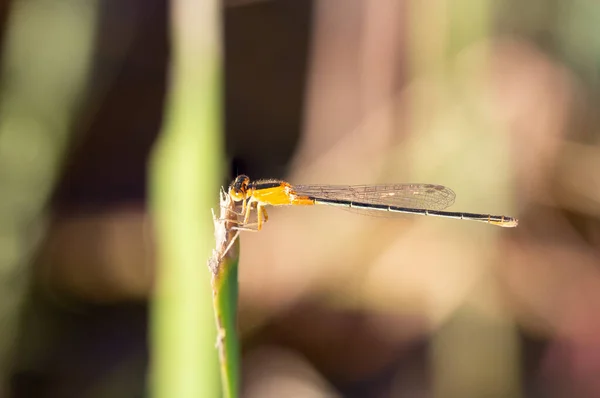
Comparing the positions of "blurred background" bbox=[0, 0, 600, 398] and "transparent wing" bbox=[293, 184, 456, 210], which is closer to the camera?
"blurred background" bbox=[0, 0, 600, 398]

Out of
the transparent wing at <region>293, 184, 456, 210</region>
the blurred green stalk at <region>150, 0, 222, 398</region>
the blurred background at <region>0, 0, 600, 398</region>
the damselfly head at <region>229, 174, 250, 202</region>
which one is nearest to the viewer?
the blurred green stalk at <region>150, 0, 222, 398</region>

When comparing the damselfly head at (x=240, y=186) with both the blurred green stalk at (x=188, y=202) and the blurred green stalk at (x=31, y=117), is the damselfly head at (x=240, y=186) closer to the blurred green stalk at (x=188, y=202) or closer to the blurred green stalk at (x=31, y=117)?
the blurred green stalk at (x=188, y=202)

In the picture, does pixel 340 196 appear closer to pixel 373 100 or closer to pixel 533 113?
pixel 373 100

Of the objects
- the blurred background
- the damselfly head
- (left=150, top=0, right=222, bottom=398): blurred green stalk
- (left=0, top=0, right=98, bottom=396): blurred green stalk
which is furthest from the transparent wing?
(left=0, top=0, right=98, bottom=396): blurred green stalk

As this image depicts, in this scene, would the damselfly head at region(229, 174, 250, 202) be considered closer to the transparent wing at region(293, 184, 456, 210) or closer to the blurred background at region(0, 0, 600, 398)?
the blurred background at region(0, 0, 600, 398)

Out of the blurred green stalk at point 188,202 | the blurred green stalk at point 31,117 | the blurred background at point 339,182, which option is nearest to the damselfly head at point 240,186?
the blurred background at point 339,182

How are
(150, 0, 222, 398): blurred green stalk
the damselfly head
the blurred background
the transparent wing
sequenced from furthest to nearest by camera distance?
the transparent wing → the blurred background → the damselfly head → (150, 0, 222, 398): blurred green stalk

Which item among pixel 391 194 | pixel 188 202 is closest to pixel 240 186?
pixel 188 202

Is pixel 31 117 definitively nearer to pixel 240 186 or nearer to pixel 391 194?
pixel 240 186
